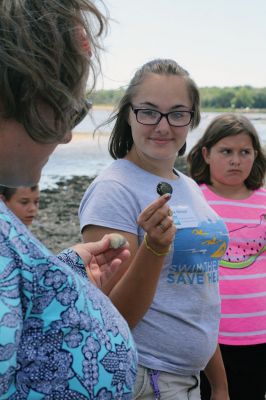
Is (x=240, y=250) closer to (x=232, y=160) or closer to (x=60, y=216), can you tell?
(x=232, y=160)

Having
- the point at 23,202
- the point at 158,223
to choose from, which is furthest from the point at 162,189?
the point at 23,202

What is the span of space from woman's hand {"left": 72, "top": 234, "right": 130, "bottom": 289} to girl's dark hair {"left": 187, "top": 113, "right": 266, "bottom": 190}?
1.91 meters

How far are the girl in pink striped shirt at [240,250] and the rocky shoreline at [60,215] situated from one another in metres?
7.64

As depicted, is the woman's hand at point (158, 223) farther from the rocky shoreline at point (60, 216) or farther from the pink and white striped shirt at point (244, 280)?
the rocky shoreline at point (60, 216)

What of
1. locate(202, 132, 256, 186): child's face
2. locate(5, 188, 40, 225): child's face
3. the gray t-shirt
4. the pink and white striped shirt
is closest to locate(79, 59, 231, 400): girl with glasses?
the gray t-shirt

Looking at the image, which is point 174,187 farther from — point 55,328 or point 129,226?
point 55,328

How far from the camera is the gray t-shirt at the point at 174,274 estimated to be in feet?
7.64

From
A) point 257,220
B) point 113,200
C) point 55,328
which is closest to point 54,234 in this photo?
point 257,220

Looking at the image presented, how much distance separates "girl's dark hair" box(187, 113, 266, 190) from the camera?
3.68 metres

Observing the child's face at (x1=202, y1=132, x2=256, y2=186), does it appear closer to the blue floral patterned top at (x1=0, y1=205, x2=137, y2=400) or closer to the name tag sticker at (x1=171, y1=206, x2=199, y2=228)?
the name tag sticker at (x1=171, y1=206, x2=199, y2=228)

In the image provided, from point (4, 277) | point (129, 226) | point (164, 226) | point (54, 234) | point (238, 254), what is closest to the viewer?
point (4, 277)

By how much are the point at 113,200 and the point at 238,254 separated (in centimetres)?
128

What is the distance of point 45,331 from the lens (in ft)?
3.82

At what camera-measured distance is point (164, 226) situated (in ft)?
7.07
